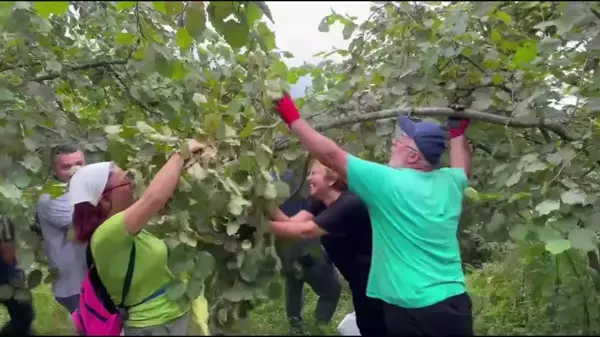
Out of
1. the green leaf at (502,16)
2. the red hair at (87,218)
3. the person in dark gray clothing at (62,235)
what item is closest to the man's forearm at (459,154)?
the green leaf at (502,16)

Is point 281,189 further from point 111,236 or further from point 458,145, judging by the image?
point 458,145

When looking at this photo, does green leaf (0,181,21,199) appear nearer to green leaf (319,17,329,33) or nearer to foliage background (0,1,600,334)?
foliage background (0,1,600,334)

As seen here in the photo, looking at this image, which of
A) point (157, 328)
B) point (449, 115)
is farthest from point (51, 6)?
point (449, 115)

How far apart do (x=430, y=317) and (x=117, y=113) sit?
2.63 meters

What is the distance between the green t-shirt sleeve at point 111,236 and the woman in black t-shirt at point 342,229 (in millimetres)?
569

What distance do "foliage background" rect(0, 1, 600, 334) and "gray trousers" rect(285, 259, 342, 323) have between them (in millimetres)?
890

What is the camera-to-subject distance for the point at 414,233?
243 cm

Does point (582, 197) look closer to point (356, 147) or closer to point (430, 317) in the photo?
point (430, 317)

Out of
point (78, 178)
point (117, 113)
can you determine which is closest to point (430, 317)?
point (78, 178)

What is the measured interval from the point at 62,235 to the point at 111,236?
137 cm

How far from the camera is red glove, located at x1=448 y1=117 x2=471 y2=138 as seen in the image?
3.04 meters

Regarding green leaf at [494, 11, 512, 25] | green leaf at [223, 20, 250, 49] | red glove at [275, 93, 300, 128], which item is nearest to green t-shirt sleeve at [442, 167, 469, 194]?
red glove at [275, 93, 300, 128]

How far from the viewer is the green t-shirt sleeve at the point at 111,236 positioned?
2455 mm

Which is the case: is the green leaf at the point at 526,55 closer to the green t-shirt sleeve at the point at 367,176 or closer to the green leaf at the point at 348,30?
the green t-shirt sleeve at the point at 367,176
